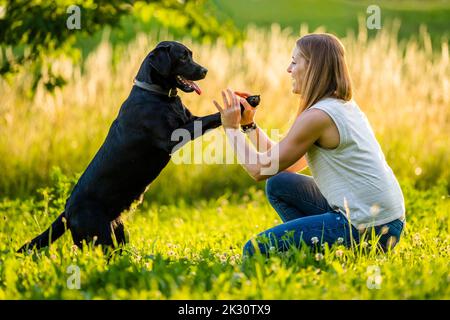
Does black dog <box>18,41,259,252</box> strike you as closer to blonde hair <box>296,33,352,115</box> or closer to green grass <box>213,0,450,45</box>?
blonde hair <box>296,33,352,115</box>

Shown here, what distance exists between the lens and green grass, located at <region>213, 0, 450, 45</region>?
57.4 feet

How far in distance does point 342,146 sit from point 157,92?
105 cm

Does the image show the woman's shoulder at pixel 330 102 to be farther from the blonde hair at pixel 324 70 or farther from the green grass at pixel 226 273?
the green grass at pixel 226 273

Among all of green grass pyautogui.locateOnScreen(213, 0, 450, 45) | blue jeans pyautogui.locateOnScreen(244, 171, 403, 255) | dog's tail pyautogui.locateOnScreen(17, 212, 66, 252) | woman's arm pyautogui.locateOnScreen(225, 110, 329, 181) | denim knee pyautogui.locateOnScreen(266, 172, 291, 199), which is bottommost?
dog's tail pyautogui.locateOnScreen(17, 212, 66, 252)

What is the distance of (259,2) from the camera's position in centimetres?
2134

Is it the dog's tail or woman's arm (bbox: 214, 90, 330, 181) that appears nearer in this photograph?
woman's arm (bbox: 214, 90, 330, 181)

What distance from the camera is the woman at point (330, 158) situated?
3449 mm

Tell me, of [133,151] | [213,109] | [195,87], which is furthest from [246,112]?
[213,109]

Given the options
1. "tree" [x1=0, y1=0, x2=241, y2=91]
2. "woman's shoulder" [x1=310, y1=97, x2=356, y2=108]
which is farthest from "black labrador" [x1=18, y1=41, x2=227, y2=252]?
"tree" [x1=0, y1=0, x2=241, y2=91]

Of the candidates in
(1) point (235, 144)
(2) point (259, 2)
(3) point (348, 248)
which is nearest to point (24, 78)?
(1) point (235, 144)

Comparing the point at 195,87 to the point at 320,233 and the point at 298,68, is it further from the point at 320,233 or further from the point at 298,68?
the point at 320,233

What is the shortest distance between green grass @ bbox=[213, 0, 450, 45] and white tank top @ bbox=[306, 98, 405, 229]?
43.0ft

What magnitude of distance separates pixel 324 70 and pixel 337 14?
16.5m

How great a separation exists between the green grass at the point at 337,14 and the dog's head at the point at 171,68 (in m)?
12.9
